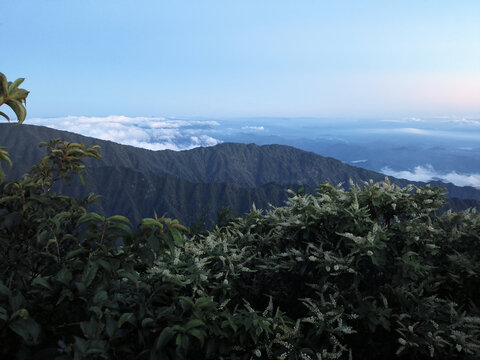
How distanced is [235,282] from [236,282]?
2 centimetres

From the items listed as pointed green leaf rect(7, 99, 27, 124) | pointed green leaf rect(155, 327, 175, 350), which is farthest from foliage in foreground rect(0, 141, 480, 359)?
pointed green leaf rect(7, 99, 27, 124)

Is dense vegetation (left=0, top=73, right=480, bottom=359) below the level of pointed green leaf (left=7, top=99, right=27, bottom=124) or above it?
below

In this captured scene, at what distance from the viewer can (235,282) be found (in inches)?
149

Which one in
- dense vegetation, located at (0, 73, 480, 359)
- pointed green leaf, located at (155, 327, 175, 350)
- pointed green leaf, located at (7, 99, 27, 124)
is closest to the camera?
pointed green leaf, located at (155, 327, 175, 350)

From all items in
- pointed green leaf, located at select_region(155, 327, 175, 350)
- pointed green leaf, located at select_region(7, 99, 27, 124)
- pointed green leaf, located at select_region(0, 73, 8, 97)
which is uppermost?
pointed green leaf, located at select_region(0, 73, 8, 97)

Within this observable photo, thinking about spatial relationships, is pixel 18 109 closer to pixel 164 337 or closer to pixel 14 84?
pixel 14 84

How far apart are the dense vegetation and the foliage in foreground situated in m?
0.01

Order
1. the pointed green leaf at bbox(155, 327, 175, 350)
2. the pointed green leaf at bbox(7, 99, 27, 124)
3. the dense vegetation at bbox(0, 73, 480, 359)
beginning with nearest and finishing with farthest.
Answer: the pointed green leaf at bbox(155, 327, 175, 350)
the dense vegetation at bbox(0, 73, 480, 359)
the pointed green leaf at bbox(7, 99, 27, 124)

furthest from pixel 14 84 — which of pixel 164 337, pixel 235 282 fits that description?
pixel 235 282

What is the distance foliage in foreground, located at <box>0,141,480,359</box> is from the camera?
2588 mm

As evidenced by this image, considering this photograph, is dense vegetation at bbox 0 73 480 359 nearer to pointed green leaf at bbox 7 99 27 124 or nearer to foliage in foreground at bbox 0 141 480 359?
foliage in foreground at bbox 0 141 480 359

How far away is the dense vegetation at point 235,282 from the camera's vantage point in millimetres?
2588

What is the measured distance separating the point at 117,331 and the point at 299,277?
213 cm

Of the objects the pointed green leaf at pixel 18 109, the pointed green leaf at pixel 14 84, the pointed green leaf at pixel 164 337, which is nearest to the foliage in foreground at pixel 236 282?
the pointed green leaf at pixel 164 337
